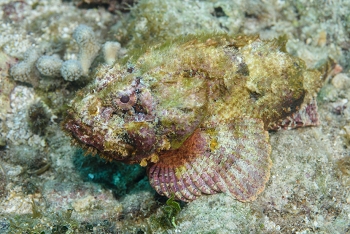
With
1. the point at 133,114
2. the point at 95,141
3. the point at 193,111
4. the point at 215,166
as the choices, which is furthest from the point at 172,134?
the point at 95,141

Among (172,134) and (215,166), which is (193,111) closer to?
(172,134)

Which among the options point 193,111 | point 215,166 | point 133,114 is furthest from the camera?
point 215,166

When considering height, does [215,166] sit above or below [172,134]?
below

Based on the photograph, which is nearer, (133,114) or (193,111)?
(133,114)

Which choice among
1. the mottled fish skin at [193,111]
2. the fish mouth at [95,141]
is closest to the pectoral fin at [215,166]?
the mottled fish skin at [193,111]

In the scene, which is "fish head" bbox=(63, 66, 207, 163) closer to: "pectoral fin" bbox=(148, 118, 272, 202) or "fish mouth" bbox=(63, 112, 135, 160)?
"fish mouth" bbox=(63, 112, 135, 160)

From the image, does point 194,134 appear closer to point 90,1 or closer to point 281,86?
point 281,86
